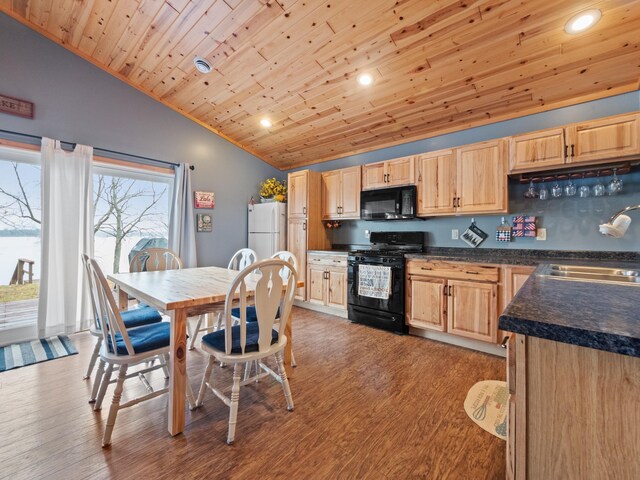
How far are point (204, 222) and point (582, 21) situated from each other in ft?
14.6

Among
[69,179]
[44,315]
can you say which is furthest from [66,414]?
[69,179]

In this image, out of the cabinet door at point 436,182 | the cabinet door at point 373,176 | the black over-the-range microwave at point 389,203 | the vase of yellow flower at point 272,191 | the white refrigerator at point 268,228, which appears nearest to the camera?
the cabinet door at point 436,182

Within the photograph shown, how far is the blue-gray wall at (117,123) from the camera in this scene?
2.94m

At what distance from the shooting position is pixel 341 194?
4164 millimetres

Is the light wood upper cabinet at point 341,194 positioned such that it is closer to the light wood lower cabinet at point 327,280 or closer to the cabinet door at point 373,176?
the cabinet door at point 373,176

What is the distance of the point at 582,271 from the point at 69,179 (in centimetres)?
484

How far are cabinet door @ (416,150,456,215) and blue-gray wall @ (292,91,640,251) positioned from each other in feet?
1.06

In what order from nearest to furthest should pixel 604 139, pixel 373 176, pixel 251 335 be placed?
pixel 251 335 → pixel 604 139 → pixel 373 176

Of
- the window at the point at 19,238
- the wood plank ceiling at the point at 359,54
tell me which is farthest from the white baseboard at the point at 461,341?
the window at the point at 19,238

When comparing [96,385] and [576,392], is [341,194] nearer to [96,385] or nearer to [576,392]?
[96,385]

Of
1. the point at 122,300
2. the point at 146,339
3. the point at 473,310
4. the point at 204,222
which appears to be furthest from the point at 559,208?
the point at 204,222

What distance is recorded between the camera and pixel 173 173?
3967mm

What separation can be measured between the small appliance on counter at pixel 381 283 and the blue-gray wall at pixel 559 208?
1.23 feet

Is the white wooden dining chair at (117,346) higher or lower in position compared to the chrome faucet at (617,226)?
lower
